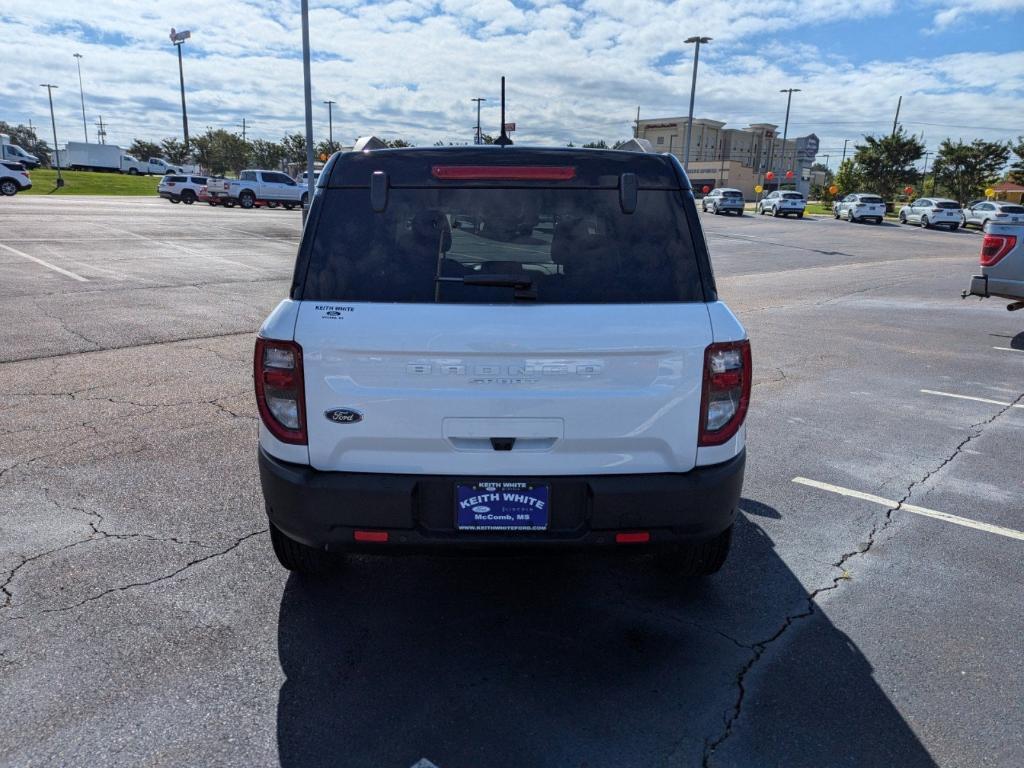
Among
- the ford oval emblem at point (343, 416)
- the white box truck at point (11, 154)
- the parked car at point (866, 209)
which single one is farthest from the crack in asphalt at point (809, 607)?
the white box truck at point (11, 154)

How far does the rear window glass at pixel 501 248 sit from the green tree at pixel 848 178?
2680 inches

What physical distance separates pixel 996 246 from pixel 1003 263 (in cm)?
24

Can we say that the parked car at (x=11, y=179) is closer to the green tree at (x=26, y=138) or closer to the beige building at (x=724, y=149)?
the beige building at (x=724, y=149)

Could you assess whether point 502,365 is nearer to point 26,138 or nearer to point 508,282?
point 508,282

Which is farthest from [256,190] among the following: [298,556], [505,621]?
[505,621]

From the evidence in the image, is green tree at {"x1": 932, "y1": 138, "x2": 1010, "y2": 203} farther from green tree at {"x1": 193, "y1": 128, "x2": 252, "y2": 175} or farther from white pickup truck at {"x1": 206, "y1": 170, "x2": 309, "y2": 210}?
green tree at {"x1": 193, "y1": 128, "x2": 252, "y2": 175}

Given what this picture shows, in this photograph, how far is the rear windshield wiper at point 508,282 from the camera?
9.11 feet

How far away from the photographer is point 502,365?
2.72m

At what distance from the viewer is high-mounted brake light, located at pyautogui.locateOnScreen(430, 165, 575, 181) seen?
2.94 metres

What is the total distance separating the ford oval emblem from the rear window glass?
1.37 feet

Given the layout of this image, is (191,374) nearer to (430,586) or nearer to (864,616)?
(430,586)

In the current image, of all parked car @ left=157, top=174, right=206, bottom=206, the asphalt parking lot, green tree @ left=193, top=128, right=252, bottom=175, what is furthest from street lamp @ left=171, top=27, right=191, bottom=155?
the asphalt parking lot

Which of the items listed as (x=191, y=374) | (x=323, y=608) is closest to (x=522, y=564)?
(x=323, y=608)

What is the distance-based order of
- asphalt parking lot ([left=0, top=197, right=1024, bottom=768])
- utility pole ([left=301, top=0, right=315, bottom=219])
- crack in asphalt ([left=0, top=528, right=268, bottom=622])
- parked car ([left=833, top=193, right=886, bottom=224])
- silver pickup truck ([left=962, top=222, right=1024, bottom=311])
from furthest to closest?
parked car ([left=833, top=193, right=886, bottom=224])
utility pole ([left=301, top=0, right=315, bottom=219])
silver pickup truck ([left=962, top=222, right=1024, bottom=311])
crack in asphalt ([left=0, top=528, right=268, bottom=622])
asphalt parking lot ([left=0, top=197, right=1024, bottom=768])
